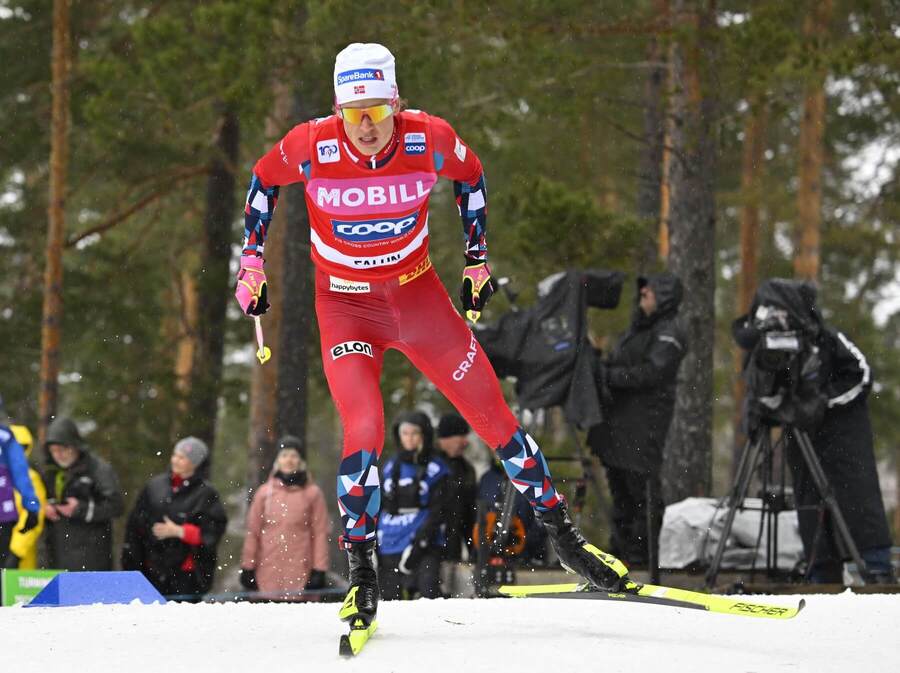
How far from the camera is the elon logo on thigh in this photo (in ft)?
17.8

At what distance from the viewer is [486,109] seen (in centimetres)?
1429

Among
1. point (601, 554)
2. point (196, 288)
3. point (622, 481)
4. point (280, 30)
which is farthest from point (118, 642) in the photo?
point (196, 288)

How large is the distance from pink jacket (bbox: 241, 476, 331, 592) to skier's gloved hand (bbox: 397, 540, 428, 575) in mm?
663

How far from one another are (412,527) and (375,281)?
3.33 meters

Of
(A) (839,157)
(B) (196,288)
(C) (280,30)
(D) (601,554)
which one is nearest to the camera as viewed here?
(D) (601,554)

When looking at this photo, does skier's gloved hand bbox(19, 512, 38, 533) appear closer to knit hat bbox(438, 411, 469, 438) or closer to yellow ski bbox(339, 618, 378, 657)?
knit hat bbox(438, 411, 469, 438)

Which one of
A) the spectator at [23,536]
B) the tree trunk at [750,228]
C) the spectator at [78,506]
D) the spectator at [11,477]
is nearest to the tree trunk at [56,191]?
the spectator at [78,506]

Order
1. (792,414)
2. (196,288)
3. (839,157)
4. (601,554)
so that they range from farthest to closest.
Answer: (839,157) → (196,288) → (792,414) → (601,554)

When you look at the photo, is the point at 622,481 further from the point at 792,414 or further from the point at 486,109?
the point at 486,109

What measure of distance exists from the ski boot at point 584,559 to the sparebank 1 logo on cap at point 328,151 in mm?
1784

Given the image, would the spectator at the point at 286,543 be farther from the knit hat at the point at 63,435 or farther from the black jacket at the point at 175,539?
the knit hat at the point at 63,435

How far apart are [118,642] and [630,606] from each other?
2.39 metres

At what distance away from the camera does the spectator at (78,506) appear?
9008 millimetres

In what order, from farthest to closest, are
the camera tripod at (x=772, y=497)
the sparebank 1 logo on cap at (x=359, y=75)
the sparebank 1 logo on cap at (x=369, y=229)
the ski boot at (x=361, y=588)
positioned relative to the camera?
the camera tripod at (x=772, y=497)
the sparebank 1 logo on cap at (x=369, y=229)
the sparebank 1 logo on cap at (x=359, y=75)
the ski boot at (x=361, y=588)
